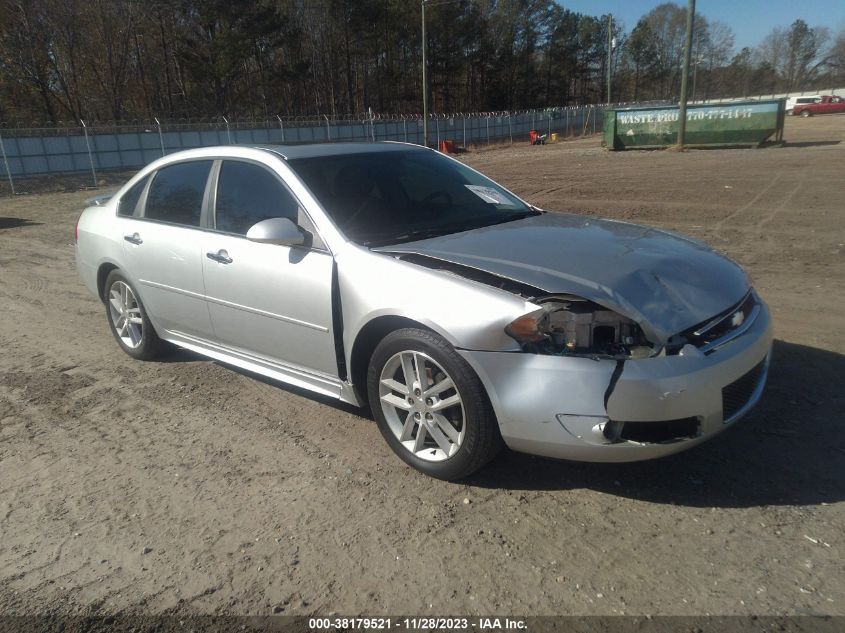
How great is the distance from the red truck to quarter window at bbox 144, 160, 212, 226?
63104 millimetres

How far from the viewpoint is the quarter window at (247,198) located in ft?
12.6

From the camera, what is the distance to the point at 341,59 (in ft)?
203

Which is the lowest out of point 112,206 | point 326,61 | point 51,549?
point 51,549

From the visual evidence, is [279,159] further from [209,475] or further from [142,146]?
[142,146]

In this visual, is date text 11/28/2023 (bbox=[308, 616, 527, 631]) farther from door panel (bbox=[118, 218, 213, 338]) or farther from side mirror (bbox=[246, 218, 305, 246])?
door panel (bbox=[118, 218, 213, 338])

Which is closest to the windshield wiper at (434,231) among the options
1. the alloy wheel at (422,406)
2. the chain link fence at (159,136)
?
the alloy wheel at (422,406)

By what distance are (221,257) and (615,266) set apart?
2.39 metres

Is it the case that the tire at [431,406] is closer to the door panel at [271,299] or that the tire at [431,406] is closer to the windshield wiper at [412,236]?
the door panel at [271,299]

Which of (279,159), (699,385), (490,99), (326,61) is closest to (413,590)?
(699,385)

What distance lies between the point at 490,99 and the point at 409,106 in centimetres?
1591

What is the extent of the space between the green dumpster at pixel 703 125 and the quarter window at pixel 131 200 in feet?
80.1

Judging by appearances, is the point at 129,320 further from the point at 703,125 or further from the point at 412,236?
the point at 703,125

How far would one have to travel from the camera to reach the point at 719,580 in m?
2.41

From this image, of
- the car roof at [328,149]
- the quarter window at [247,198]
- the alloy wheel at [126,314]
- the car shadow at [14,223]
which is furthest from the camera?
the car shadow at [14,223]
